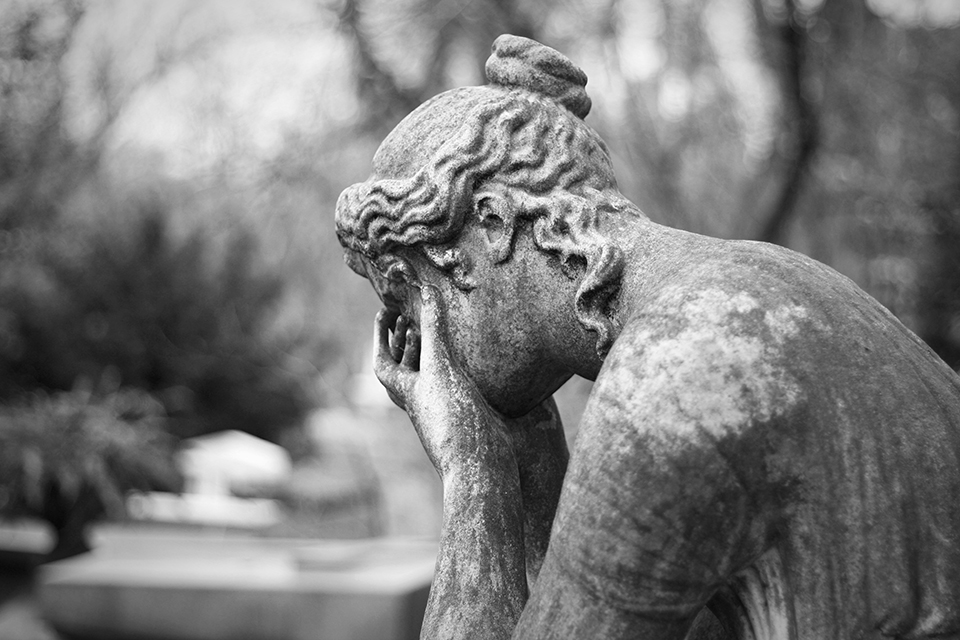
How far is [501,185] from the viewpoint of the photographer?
162cm

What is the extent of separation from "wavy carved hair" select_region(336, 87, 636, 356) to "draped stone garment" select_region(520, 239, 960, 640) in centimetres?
26

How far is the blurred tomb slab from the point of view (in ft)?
14.7

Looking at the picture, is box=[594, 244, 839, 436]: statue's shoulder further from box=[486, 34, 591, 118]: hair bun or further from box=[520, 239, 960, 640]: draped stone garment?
box=[486, 34, 591, 118]: hair bun

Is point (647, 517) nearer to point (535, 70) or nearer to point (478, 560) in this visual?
point (478, 560)

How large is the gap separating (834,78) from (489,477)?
5.23m

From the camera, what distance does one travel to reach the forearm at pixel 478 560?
1.51 metres

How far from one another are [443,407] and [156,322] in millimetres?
12024

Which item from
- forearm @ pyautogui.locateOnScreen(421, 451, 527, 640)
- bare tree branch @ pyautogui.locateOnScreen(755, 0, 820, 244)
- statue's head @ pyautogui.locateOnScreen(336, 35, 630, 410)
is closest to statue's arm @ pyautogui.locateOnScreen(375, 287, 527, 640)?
forearm @ pyautogui.locateOnScreen(421, 451, 527, 640)

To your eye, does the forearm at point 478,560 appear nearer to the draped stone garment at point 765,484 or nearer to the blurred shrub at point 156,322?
the draped stone garment at point 765,484

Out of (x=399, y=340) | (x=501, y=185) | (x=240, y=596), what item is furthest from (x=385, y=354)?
(x=240, y=596)

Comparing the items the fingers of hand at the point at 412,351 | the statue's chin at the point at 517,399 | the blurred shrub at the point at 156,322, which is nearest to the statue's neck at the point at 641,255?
the statue's chin at the point at 517,399

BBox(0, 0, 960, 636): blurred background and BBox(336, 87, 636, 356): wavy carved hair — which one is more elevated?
BBox(0, 0, 960, 636): blurred background

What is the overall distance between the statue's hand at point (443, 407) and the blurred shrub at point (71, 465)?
274 inches

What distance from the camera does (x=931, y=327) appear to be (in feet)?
19.5
